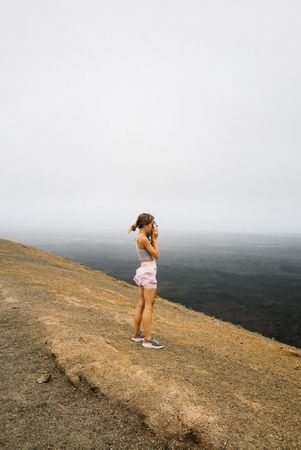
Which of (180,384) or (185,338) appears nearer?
(180,384)

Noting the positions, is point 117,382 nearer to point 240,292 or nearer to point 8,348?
point 8,348

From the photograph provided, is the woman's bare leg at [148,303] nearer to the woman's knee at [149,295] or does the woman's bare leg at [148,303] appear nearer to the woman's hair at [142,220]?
the woman's knee at [149,295]

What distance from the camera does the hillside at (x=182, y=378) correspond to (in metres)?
4.50

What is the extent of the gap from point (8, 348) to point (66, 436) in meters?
3.71

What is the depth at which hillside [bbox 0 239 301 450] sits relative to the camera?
450cm

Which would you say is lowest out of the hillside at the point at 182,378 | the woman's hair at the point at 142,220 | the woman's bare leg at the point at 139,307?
the hillside at the point at 182,378

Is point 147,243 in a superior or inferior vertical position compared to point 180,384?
superior

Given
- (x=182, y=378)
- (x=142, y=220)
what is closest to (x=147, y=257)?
(x=142, y=220)

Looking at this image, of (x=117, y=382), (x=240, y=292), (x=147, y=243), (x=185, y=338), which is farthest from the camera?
(x=240, y=292)

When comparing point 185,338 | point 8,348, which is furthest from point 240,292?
point 8,348

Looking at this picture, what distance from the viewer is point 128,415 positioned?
473 cm

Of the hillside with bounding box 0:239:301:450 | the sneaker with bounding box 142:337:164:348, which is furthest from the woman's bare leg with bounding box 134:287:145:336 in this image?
the hillside with bounding box 0:239:301:450

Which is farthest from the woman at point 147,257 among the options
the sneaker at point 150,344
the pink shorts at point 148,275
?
the sneaker at point 150,344

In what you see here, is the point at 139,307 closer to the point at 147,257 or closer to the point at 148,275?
the point at 148,275
